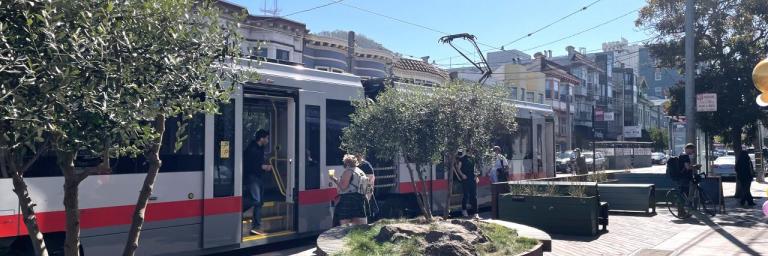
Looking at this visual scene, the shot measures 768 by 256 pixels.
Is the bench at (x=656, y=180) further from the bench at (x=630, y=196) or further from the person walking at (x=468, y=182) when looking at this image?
the person walking at (x=468, y=182)

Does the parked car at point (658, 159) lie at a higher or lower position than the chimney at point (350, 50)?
lower

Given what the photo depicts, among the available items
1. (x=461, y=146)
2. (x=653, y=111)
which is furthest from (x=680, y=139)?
(x=461, y=146)

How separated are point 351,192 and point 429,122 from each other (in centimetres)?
188

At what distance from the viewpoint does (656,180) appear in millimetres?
16234

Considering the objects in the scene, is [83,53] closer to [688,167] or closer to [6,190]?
[6,190]

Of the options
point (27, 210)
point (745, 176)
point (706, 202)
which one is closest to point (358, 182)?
point (27, 210)

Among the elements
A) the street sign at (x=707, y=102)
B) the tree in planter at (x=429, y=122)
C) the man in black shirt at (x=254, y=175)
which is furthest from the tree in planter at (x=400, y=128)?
the street sign at (x=707, y=102)

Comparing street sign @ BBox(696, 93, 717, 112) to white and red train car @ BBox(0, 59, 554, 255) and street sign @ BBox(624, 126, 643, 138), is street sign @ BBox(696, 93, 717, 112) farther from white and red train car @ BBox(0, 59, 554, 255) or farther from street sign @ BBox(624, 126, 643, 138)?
street sign @ BBox(624, 126, 643, 138)

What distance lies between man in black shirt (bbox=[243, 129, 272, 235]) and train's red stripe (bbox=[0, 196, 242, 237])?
674mm

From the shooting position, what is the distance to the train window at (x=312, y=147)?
383 inches

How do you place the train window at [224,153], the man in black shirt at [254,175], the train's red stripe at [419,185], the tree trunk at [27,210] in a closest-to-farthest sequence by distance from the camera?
the tree trunk at [27,210], the train window at [224,153], the man in black shirt at [254,175], the train's red stripe at [419,185]

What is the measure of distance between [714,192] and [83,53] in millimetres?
14718

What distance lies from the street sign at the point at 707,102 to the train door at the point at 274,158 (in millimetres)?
10930

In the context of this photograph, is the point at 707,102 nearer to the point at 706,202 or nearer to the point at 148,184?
the point at 706,202
